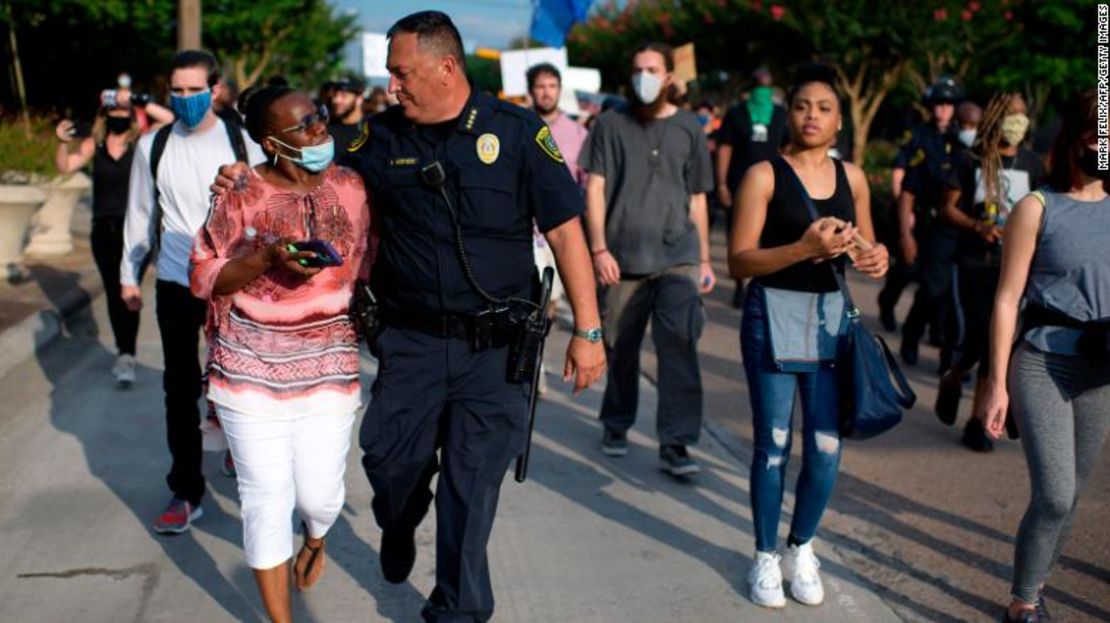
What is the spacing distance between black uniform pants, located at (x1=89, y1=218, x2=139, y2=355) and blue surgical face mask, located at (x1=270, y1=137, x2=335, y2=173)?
4.06m

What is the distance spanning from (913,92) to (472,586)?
2121cm

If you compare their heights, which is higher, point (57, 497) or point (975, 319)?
point (975, 319)

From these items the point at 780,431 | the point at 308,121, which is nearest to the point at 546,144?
the point at 308,121

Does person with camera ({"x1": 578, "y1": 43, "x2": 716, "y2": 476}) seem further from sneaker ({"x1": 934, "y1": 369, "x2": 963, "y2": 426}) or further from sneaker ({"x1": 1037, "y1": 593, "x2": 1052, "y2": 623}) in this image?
sneaker ({"x1": 1037, "y1": 593, "x2": 1052, "y2": 623})

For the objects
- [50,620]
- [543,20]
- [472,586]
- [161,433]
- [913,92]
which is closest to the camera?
[472,586]

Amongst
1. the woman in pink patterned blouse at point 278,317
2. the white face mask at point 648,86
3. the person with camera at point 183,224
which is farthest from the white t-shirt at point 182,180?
the white face mask at point 648,86

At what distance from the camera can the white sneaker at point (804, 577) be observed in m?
4.38

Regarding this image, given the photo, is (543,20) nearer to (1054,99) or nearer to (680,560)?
(680,560)

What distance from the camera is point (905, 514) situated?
18.0ft

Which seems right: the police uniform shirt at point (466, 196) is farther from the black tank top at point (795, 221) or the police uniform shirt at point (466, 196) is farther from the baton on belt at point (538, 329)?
the black tank top at point (795, 221)

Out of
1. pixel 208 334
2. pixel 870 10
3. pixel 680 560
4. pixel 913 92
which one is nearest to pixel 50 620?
pixel 208 334

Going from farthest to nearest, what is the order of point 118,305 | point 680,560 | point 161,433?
point 118,305, point 161,433, point 680,560

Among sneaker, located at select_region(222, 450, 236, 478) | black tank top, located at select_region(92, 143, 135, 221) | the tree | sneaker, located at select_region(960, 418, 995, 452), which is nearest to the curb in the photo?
black tank top, located at select_region(92, 143, 135, 221)

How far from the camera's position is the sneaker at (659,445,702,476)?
583 cm
